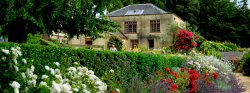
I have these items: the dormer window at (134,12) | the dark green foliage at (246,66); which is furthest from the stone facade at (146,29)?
the dark green foliage at (246,66)

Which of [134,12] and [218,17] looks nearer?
[134,12]

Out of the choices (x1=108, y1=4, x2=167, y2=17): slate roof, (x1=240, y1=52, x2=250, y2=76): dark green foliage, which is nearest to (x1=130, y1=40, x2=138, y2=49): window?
(x1=108, y1=4, x2=167, y2=17): slate roof

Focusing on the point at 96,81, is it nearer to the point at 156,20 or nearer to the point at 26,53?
the point at 26,53

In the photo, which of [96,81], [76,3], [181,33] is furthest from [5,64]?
[181,33]

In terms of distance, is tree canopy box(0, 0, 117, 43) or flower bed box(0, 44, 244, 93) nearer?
flower bed box(0, 44, 244, 93)

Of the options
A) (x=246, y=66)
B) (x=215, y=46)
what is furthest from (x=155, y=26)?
(x=246, y=66)

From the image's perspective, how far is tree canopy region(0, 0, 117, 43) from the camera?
14.6 meters

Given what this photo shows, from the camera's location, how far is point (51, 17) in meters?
15.5

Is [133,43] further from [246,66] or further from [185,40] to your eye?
[246,66]

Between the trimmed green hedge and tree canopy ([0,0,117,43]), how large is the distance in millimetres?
4586

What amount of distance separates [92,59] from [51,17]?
7224 mm

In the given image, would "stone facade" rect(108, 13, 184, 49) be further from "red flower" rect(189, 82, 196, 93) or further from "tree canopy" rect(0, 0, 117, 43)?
"red flower" rect(189, 82, 196, 93)

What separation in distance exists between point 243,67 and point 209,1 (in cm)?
3606

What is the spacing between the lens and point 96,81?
5.39 metres
